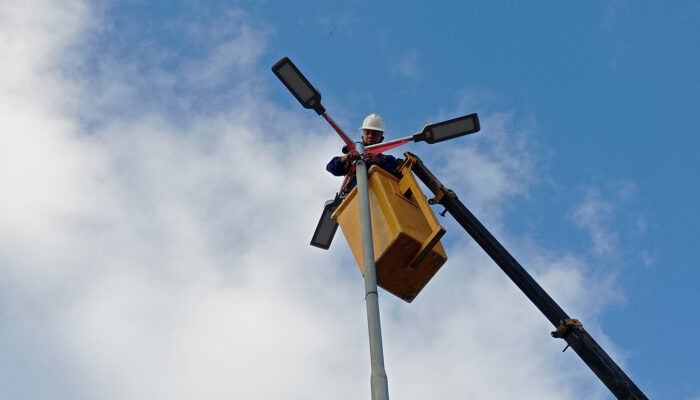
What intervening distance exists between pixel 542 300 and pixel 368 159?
4210 mm

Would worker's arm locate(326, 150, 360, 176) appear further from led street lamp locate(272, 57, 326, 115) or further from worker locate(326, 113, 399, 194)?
led street lamp locate(272, 57, 326, 115)

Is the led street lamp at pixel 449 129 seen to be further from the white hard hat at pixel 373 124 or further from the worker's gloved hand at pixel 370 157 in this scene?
the white hard hat at pixel 373 124

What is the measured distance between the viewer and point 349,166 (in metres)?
8.20

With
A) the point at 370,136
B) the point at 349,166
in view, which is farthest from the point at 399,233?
the point at 370,136

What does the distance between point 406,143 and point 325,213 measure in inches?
55.9

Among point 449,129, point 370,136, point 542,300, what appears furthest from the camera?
point 542,300

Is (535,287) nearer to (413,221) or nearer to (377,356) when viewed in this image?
(413,221)

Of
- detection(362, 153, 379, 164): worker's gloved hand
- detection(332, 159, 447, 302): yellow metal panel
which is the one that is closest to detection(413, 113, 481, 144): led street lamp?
detection(362, 153, 379, 164): worker's gloved hand

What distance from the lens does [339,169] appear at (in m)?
8.60

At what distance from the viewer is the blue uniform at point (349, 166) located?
8.56m

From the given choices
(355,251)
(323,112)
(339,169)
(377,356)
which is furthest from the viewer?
(339,169)

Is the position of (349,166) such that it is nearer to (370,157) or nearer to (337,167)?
(337,167)

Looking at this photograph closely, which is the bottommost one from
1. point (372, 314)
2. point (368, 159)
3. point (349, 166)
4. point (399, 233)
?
point (372, 314)

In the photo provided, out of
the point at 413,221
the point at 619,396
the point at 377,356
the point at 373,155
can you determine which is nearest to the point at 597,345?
the point at 619,396
